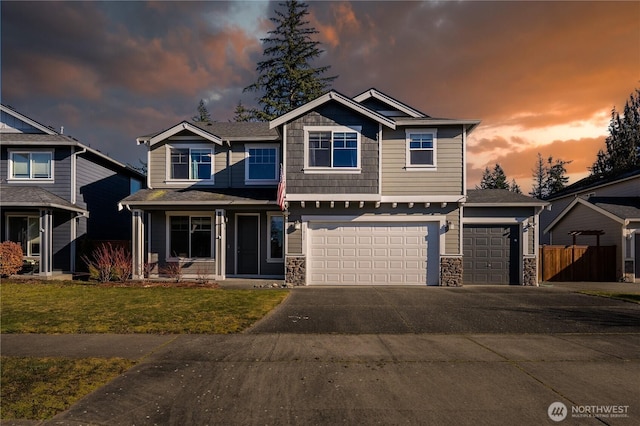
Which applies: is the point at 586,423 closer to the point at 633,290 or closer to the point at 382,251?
the point at 382,251

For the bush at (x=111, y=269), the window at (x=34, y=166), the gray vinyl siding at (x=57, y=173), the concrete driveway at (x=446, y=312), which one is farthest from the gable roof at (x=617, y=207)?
the window at (x=34, y=166)

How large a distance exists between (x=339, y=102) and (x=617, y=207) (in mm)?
15912

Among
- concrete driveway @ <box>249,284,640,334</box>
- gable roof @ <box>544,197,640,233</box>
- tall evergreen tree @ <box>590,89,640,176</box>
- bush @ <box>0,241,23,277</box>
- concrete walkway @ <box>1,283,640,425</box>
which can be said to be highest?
tall evergreen tree @ <box>590,89,640,176</box>

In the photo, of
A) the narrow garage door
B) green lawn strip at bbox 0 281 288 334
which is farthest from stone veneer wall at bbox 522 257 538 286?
green lawn strip at bbox 0 281 288 334

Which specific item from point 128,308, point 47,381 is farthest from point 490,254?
point 47,381

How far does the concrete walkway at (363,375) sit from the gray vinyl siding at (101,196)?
42.2 ft

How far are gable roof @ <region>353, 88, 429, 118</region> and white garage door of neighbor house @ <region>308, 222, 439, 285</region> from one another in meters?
4.73

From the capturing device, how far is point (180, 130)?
1598 centimetres

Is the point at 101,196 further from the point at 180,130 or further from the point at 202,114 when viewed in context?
the point at 202,114

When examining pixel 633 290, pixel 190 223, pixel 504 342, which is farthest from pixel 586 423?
pixel 190 223

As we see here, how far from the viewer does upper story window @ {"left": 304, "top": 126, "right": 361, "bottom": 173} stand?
13.9m

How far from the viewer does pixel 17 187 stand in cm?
1695

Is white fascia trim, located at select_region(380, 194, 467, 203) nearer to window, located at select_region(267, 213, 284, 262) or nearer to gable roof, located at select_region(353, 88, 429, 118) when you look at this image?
gable roof, located at select_region(353, 88, 429, 118)

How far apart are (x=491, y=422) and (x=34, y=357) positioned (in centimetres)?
678
